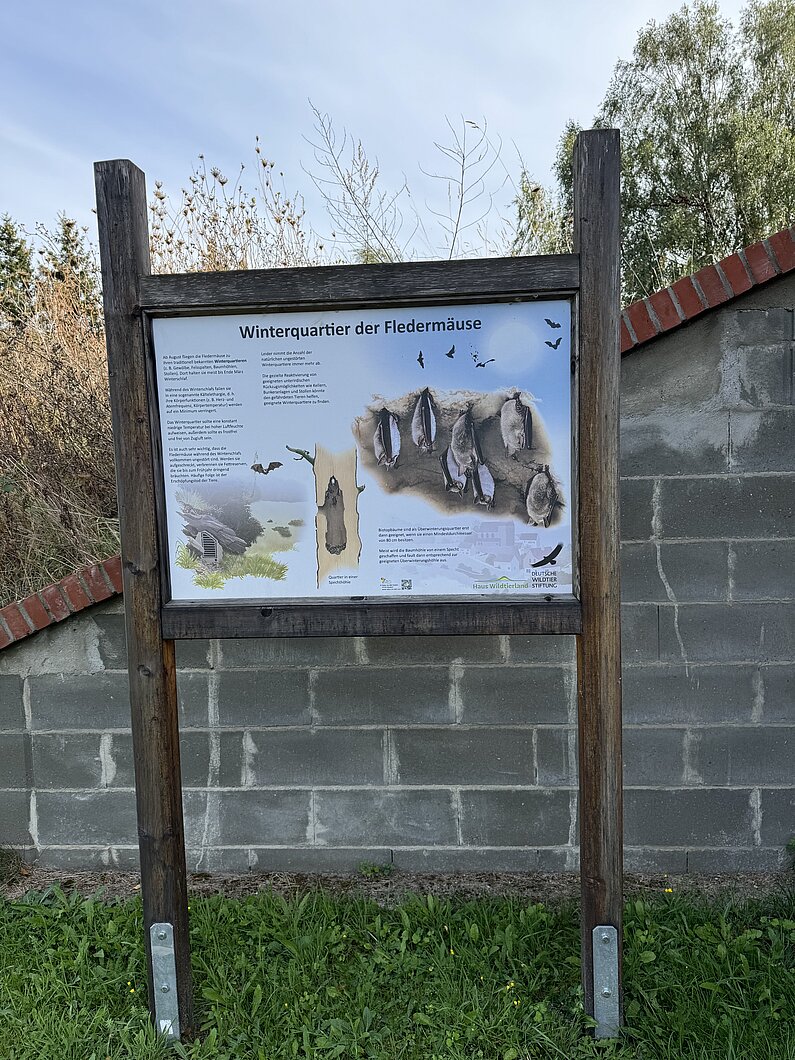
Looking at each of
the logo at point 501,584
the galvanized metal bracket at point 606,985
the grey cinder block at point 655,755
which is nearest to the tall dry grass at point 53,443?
the logo at point 501,584

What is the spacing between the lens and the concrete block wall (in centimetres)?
292

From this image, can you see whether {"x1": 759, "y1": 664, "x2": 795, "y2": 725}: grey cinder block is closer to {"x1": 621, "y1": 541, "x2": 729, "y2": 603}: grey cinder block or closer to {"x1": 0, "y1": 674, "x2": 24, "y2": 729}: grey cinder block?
{"x1": 621, "y1": 541, "x2": 729, "y2": 603}: grey cinder block

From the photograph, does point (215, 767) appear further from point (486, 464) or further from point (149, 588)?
point (486, 464)

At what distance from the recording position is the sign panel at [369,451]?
82.8 inches

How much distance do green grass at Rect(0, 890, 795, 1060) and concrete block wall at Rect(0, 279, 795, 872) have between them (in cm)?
31

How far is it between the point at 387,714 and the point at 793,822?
1778 millimetres

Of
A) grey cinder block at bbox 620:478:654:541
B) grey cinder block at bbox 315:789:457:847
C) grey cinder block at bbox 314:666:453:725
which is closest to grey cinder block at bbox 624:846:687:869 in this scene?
grey cinder block at bbox 315:789:457:847

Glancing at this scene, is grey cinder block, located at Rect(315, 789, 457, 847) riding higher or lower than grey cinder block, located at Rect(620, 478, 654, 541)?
lower

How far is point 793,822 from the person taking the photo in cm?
304

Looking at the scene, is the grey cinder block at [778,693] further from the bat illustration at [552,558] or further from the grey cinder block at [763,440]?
the bat illustration at [552,558]

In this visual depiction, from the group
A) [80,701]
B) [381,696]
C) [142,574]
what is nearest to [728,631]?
[381,696]

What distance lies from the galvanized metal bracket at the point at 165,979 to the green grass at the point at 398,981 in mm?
60

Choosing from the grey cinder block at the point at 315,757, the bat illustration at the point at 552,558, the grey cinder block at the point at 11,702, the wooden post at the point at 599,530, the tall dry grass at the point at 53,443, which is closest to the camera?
the wooden post at the point at 599,530

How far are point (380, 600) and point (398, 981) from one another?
1.39 m
